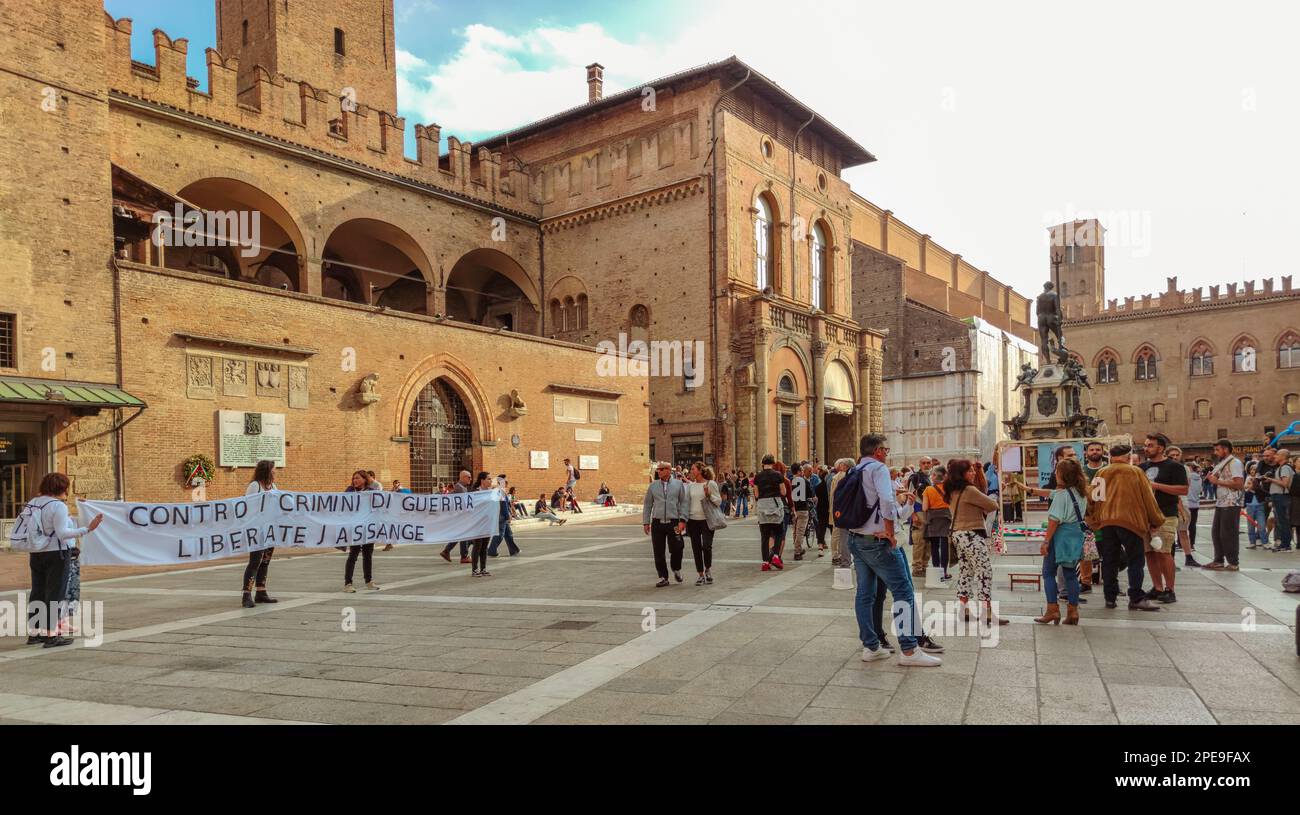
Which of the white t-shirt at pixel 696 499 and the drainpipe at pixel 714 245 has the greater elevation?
the drainpipe at pixel 714 245

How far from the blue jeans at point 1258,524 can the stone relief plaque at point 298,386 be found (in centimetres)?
2108

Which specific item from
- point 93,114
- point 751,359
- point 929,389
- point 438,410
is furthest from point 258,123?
point 929,389

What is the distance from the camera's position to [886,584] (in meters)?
6.80

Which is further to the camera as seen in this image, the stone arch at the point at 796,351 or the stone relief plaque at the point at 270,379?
the stone arch at the point at 796,351

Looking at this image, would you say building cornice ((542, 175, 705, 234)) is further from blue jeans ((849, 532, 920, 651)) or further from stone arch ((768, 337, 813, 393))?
blue jeans ((849, 532, 920, 651))

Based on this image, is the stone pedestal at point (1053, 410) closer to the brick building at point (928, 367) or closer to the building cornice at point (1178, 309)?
the brick building at point (928, 367)

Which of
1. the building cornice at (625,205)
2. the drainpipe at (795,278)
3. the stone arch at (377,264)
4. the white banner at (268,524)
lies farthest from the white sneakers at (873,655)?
the drainpipe at (795,278)

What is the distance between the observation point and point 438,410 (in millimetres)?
26078

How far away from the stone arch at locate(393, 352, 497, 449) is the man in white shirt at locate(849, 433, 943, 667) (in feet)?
64.7

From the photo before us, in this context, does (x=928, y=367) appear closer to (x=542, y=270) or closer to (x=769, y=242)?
(x=769, y=242)

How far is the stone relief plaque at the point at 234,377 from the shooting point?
20.5 m

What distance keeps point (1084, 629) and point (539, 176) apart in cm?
3478

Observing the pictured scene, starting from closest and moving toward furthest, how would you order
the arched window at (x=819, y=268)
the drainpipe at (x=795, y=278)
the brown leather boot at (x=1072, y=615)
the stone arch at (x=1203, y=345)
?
the brown leather boot at (x=1072, y=615)
the drainpipe at (x=795, y=278)
the arched window at (x=819, y=268)
the stone arch at (x=1203, y=345)
